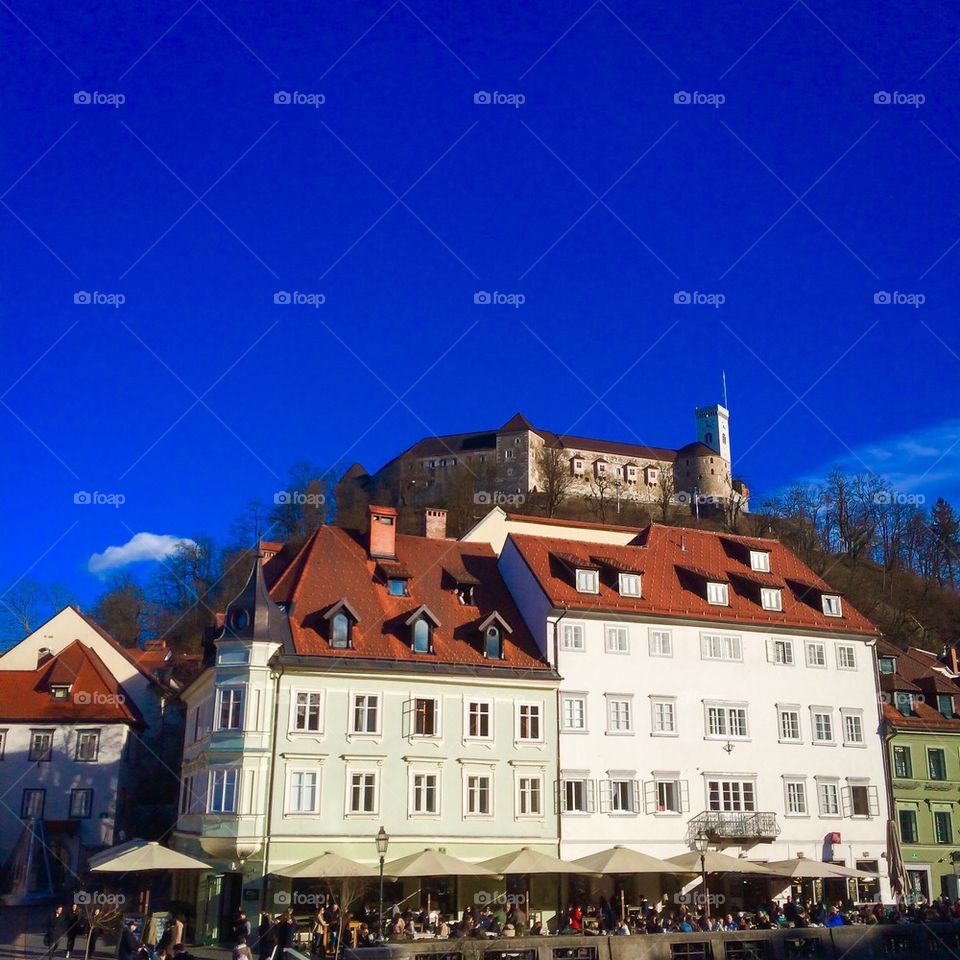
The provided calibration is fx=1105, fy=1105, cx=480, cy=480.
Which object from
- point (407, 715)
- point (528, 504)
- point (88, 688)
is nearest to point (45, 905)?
point (88, 688)

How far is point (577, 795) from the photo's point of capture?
38.9m

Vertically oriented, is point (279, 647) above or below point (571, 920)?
above

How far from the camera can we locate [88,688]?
51562 mm

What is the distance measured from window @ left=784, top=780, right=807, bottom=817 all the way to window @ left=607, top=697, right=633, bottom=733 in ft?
22.3

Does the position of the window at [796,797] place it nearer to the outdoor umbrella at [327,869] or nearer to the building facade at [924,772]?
the building facade at [924,772]

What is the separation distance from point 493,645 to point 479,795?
5246mm

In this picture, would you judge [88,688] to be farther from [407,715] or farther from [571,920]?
[571,920]

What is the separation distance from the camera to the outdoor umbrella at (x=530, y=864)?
3475 centimetres

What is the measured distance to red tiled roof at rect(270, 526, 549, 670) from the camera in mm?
38188

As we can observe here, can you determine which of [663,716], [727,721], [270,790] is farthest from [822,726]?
[270,790]

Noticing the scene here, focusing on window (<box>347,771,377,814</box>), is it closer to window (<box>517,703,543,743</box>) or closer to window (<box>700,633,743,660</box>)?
window (<box>517,703,543,743</box>)

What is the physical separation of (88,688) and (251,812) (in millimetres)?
20207

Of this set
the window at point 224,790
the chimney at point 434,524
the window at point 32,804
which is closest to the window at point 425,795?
the window at point 224,790

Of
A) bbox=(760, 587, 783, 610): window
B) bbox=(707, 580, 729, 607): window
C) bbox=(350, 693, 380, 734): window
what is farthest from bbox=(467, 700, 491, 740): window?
bbox=(760, 587, 783, 610): window
